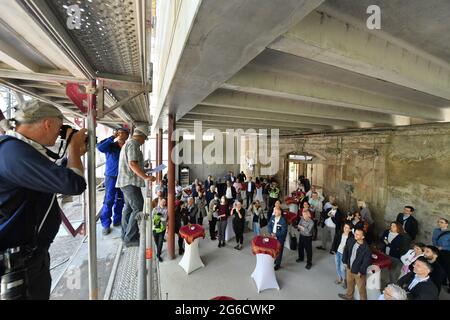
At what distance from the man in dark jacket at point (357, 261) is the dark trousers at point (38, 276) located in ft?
15.7

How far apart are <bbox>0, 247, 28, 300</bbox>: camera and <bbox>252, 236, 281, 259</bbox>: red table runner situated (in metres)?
4.23

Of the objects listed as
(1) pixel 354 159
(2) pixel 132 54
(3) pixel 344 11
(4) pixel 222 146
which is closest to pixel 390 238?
(1) pixel 354 159

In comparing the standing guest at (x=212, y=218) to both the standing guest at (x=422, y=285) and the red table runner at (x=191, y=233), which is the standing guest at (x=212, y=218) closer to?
the red table runner at (x=191, y=233)

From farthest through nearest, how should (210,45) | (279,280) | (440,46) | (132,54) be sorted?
(279,280), (440,46), (132,54), (210,45)

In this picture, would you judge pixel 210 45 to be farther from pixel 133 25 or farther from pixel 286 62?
pixel 286 62

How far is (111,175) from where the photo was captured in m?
3.86

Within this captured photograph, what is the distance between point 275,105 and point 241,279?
4191 mm

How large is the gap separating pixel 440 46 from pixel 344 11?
149 cm

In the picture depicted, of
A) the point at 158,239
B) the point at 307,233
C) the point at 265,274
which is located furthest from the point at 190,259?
the point at 307,233

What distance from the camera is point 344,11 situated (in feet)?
6.04

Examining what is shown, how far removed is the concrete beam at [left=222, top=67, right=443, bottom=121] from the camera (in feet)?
10.1

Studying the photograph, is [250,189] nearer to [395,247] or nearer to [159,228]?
[159,228]

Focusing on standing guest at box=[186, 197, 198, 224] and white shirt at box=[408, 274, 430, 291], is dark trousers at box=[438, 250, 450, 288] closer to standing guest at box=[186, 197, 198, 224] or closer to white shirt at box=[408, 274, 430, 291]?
white shirt at box=[408, 274, 430, 291]

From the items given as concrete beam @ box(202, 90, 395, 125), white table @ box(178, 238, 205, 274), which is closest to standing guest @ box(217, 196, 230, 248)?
white table @ box(178, 238, 205, 274)
